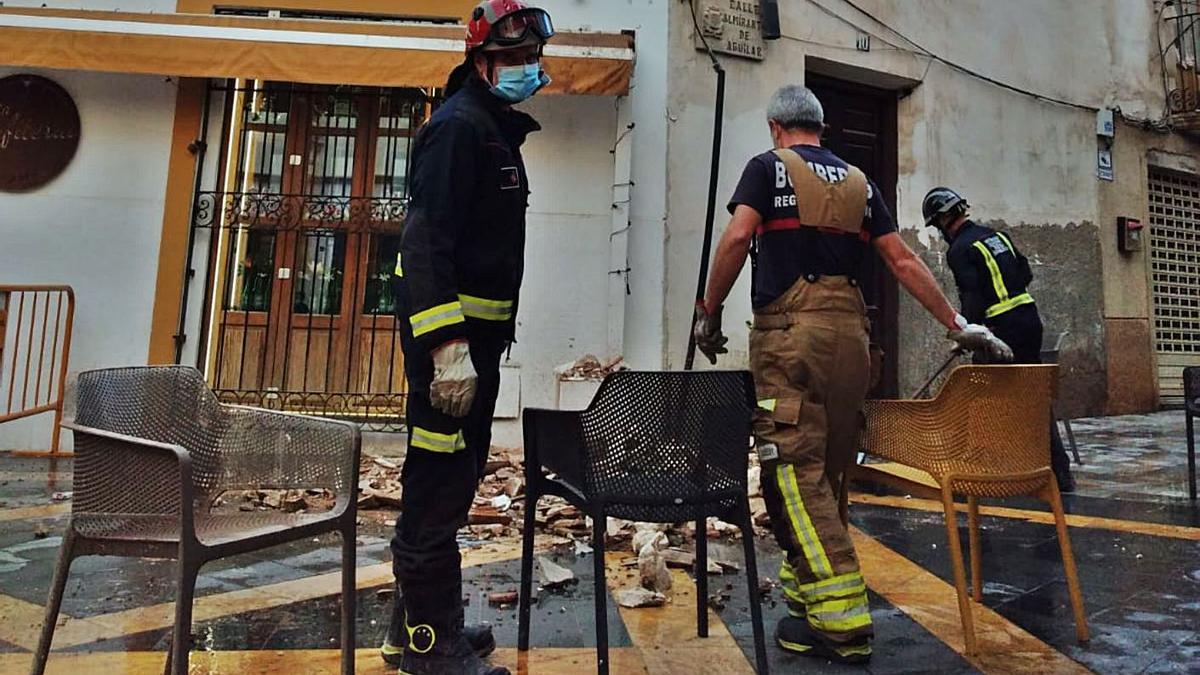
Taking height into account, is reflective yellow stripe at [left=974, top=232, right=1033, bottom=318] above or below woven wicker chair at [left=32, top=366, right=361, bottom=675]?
above

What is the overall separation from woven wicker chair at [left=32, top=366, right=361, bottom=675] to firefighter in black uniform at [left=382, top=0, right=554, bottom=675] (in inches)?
8.0

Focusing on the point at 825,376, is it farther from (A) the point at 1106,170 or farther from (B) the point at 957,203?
(A) the point at 1106,170

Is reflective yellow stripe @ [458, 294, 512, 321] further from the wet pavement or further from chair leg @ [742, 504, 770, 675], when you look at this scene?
the wet pavement

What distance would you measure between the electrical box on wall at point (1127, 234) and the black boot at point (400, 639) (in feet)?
34.0

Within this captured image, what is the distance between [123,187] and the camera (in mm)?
6754

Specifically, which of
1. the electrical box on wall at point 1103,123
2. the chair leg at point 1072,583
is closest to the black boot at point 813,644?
the chair leg at point 1072,583

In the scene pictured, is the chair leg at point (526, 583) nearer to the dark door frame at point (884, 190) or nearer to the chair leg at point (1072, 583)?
the chair leg at point (1072, 583)

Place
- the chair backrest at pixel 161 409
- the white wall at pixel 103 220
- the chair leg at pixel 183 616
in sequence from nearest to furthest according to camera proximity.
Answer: the chair leg at pixel 183 616 < the chair backrest at pixel 161 409 < the white wall at pixel 103 220

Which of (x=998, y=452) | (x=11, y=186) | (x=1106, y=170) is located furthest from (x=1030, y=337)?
(x=11, y=186)

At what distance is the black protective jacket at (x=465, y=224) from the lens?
217 centimetres

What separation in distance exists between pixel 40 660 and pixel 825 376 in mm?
2404

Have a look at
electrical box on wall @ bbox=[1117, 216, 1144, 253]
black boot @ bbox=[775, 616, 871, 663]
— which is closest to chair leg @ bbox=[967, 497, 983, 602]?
black boot @ bbox=[775, 616, 871, 663]

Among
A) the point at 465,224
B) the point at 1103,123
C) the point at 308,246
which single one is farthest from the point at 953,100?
the point at 465,224

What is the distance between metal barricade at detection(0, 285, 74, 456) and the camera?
6383 mm
